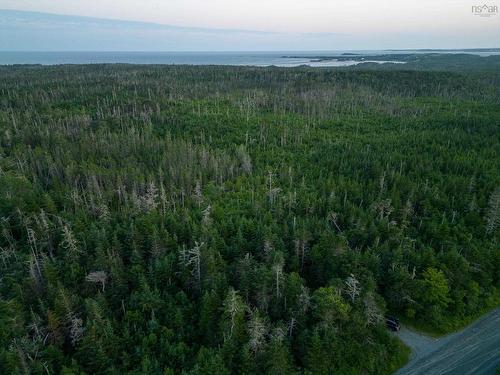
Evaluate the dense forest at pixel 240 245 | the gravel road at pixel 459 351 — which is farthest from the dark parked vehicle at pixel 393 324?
the dense forest at pixel 240 245

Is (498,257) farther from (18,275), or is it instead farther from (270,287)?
(18,275)

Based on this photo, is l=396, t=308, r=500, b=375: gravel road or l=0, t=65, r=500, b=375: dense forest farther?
l=396, t=308, r=500, b=375: gravel road

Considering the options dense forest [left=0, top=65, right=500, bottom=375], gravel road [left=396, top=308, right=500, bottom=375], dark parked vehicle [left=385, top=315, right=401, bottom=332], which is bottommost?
gravel road [left=396, top=308, right=500, bottom=375]

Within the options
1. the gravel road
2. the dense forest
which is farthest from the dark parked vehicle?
the dense forest

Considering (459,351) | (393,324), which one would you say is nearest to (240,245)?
(393,324)

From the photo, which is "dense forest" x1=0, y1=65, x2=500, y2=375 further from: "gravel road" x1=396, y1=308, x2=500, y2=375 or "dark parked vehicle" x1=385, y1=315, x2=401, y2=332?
"dark parked vehicle" x1=385, y1=315, x2=401, y2=332

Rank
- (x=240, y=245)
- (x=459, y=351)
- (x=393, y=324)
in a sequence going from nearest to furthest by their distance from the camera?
1. (x=459, y=351)
2. (x=393, y=324)
3. (x=240, y=245)

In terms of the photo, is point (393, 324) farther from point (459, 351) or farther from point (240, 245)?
point (240, 245)
